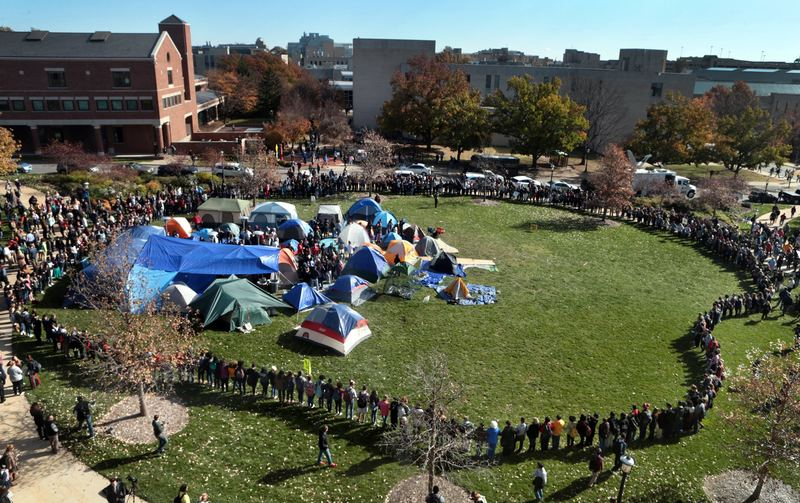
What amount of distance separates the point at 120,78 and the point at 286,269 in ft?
128

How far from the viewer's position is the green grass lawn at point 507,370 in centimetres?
1445

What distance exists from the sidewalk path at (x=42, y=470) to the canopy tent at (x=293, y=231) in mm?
15805

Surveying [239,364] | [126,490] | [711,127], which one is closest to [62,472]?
[126,490]

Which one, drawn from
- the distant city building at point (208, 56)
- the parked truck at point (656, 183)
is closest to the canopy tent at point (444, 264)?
the parked truck at point (656, 183)

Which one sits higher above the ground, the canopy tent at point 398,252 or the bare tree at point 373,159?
the bare tree at point 373,159

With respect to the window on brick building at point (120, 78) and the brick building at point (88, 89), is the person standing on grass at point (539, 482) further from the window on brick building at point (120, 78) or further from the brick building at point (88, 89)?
the window on brick building at point (120, 78)

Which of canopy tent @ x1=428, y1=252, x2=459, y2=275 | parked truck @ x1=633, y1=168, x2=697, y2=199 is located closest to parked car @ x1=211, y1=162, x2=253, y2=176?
canopy tent @ x1=428, y1=252, x2=459, y2=275

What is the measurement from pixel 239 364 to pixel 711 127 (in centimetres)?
5743

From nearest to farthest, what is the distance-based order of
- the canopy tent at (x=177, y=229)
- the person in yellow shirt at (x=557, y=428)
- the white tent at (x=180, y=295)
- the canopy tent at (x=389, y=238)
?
the person in yellow shirt at (x=557, y=428) → the white tent at (x=180, y=295) → the canopy tent at (x=389, y=238) → the canopy tent at (x=177, y=229)

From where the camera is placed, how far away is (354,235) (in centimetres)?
3011

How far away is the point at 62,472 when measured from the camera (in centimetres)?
1433

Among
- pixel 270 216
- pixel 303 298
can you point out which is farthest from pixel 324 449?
pixel 270 216

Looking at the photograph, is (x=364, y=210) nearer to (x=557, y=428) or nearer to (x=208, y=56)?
(x=557, y=428)

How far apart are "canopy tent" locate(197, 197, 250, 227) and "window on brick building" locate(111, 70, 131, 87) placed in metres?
28.1
